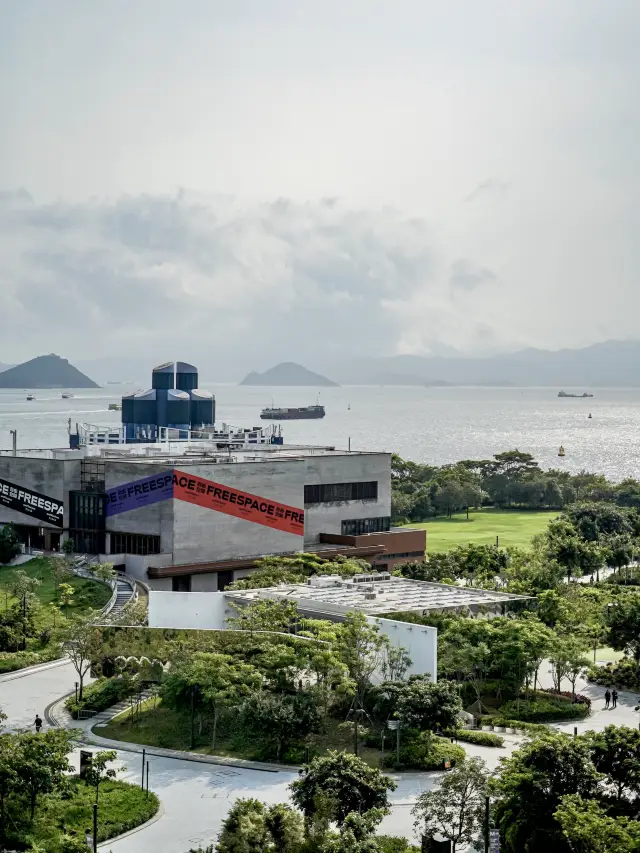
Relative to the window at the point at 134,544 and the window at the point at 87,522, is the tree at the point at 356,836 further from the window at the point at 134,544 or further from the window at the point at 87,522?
the window at the point at 87,522

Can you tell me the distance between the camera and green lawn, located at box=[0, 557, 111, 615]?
2186 inches

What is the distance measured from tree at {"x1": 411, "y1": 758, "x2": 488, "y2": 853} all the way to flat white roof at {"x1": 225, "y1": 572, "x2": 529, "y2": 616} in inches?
593

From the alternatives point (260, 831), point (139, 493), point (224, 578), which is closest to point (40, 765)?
point (260, 831)

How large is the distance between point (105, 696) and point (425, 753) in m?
11.8

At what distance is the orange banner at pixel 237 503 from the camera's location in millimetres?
64562

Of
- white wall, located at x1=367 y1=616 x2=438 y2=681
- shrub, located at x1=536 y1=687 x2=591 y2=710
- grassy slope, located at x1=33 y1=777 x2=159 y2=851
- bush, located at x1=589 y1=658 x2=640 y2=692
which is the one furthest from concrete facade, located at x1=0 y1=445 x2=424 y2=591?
grassy slope, located at x1=33 y1=777 x2=159 y2=851

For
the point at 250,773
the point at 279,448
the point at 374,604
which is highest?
the point at 279,448

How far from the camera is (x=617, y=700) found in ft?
141

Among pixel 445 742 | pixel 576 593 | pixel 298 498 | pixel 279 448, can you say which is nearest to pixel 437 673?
pixel 445 742

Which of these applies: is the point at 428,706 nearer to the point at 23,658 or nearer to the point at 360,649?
the point at 360,649

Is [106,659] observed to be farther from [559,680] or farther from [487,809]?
[487,809]

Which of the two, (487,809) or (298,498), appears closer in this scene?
(487,809)

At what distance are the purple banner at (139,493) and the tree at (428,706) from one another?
29201mm

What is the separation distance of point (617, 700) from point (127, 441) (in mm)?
67440
